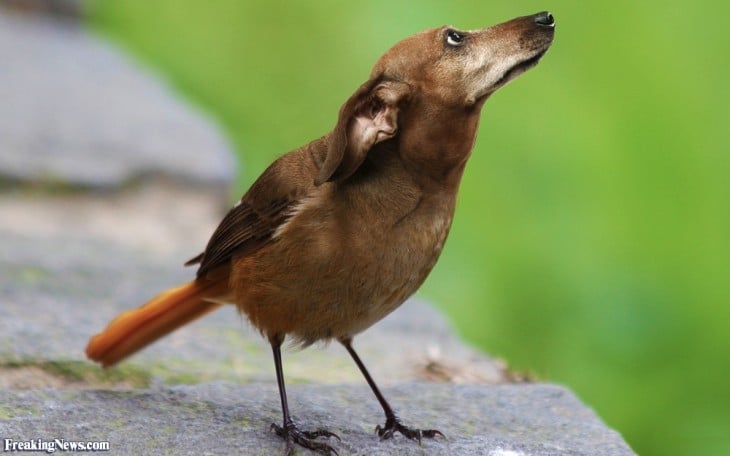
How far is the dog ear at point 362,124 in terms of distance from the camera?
7.90 ft

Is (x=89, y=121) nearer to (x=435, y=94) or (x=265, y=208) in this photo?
(x=265, y=208)

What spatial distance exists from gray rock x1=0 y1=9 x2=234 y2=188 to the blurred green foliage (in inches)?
22.0

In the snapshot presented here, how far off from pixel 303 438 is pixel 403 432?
216 millimetres

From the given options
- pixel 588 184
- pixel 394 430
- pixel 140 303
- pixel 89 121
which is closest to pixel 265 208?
pixel 394 430

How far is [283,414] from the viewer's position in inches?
100

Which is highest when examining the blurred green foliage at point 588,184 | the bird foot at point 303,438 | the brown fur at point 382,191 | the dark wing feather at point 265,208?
the blurred green foliage at point 588,184

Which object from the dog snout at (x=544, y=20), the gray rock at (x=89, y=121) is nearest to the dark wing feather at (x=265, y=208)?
the dog snout at (x=544, y=20)

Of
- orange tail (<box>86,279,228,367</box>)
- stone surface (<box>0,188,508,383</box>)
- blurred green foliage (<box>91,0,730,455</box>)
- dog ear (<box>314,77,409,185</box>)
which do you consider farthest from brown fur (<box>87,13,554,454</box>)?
blurred green foliage (<box>91,0,730,455</box>)

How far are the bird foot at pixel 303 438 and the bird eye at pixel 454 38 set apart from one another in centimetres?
80

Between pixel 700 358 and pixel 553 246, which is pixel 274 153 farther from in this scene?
pixel 700 358

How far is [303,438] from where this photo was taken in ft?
7.88

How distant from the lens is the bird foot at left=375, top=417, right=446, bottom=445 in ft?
8.16

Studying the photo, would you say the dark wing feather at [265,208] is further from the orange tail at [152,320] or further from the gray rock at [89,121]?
the gray rock at [89,121]

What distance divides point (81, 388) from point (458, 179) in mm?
936
